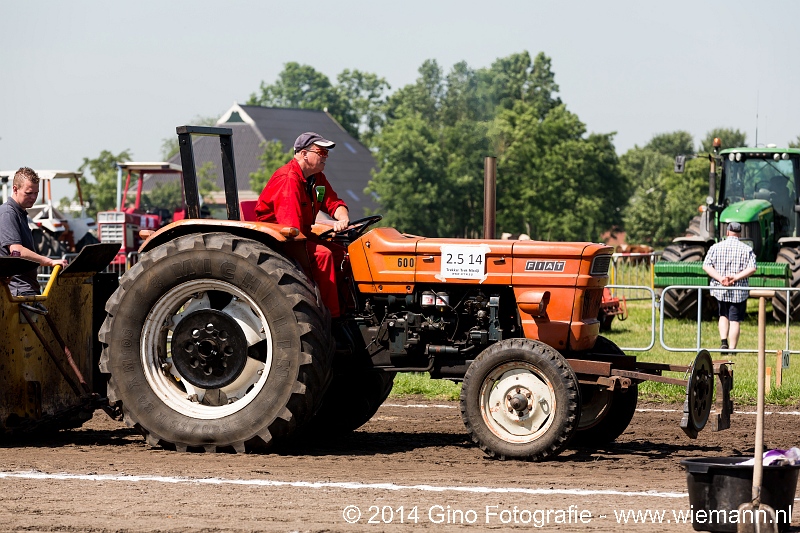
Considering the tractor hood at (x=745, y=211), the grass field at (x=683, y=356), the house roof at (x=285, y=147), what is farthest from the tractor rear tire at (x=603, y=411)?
the house roof at (x=285, y=147)

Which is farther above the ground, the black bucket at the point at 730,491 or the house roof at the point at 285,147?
the house roof at the point at 285,147

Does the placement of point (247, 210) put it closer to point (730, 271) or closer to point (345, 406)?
point (345, 406)

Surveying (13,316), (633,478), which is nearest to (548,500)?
(633,478)

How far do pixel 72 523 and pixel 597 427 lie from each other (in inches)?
149

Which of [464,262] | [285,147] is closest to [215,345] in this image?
[464,262]

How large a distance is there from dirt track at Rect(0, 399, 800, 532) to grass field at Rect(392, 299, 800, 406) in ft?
7.35

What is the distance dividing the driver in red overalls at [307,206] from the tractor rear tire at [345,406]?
A: 890mm

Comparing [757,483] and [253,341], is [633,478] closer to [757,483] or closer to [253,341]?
[757,483]

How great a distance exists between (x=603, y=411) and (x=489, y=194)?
6.00 ft

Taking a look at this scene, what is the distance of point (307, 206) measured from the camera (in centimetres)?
774

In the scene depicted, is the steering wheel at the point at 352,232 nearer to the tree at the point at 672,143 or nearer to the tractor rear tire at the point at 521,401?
the tractor rear tire at the point at 521,401

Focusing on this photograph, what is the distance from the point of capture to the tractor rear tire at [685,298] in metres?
18.3

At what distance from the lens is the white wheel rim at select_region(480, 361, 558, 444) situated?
7234 mm

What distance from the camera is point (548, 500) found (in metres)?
5.96
